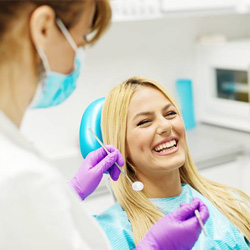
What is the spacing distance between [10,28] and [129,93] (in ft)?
2.64

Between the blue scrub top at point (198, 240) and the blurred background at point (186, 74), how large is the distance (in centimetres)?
62

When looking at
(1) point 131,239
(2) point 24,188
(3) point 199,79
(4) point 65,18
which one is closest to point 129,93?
(1) point 131,239

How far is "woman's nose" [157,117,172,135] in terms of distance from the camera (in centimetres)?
150

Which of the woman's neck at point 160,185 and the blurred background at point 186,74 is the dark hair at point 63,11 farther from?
the blurred background at point 186,74


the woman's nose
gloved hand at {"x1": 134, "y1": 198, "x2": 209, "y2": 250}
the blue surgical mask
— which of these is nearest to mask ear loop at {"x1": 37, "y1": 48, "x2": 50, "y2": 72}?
the blue surgical mask

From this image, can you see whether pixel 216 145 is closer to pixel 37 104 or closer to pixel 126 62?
pixel 126 62

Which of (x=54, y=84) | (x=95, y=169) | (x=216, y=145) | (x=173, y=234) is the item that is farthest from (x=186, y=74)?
(x=54, y=84)

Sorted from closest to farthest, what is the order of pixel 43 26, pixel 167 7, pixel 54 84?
pixel 43 26, pixel 54 84, pixel 167 7

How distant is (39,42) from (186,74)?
232 cm

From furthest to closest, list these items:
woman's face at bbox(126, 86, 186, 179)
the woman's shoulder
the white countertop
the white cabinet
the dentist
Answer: the white countertop, the white cabinet, woman's face at bbox(126, 86, 186, 179), the woman's shoulder, the dentist

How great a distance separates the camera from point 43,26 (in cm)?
81

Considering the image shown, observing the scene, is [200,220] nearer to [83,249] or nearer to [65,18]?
[83,249]

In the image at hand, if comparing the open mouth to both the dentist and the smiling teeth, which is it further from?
the dentist

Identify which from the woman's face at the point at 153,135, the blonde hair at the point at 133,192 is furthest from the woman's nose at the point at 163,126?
the blonde hair at the point at 133,192
